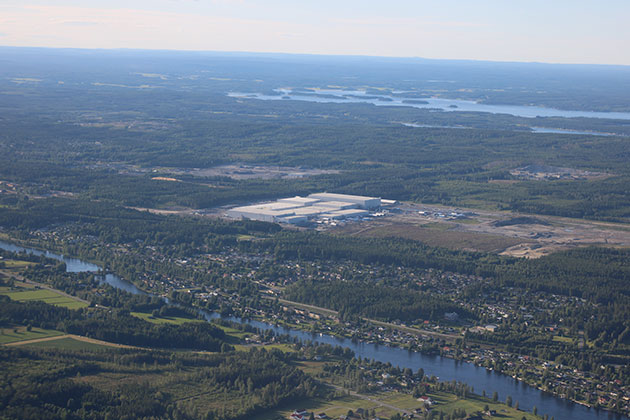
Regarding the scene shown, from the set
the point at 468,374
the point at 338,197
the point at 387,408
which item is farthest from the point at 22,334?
the point at 338,197

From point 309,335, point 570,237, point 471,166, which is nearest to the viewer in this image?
point 309,335

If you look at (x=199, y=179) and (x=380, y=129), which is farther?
(x=380, y=129)

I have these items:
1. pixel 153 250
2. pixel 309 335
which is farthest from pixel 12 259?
pixel 309 335

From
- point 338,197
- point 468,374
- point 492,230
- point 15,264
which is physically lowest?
point 15,264

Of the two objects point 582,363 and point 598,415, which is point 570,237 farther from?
point 598,415

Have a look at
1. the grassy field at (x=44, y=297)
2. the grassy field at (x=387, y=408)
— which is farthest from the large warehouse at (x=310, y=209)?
→ the grassy field at (x=387, y=408)

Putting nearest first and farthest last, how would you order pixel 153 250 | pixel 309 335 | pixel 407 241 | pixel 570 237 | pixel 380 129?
pixel 309 335, pixel 153 250, pixel 407 241, pixel 570 237, pixel 380 129

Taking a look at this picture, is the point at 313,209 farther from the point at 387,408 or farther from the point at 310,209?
the point at 387,408
